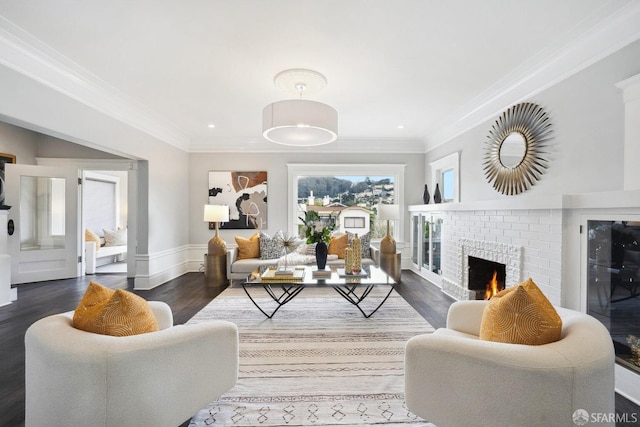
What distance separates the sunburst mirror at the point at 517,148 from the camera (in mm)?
2799

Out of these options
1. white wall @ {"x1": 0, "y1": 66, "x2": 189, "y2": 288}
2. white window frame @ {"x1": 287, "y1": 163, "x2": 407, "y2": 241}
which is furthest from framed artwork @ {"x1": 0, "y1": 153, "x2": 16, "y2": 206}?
white window frame @ {"x1": 287, "y1": 163, "x2": 407, "y2": 241}

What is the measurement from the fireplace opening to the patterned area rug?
928 mm

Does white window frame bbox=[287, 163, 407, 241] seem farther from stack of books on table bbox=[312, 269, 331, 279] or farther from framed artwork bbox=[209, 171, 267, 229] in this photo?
stack of books on table bbox=[312, 269, 331, 279]

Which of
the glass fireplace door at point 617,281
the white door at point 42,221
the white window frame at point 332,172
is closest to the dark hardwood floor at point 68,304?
the white door at point 42,221

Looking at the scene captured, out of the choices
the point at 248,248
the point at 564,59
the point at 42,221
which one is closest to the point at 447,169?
the point at 564,59

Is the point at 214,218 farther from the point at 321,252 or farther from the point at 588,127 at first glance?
the point at 588,127

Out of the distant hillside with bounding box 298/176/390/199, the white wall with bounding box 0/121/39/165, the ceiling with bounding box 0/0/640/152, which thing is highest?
the ceiling with bounding box 0/0/640/152

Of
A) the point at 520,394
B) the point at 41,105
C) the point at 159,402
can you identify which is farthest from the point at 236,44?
the point at 520,394

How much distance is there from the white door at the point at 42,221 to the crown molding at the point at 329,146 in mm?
2252

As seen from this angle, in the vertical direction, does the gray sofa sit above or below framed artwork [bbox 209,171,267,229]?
below

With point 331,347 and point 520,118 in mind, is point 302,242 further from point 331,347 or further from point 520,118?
point 520,118

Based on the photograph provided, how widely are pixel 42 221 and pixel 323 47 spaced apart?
561 centimetres

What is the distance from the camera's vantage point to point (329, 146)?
5664 millimetres

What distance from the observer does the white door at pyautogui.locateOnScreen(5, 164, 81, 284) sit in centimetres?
465
